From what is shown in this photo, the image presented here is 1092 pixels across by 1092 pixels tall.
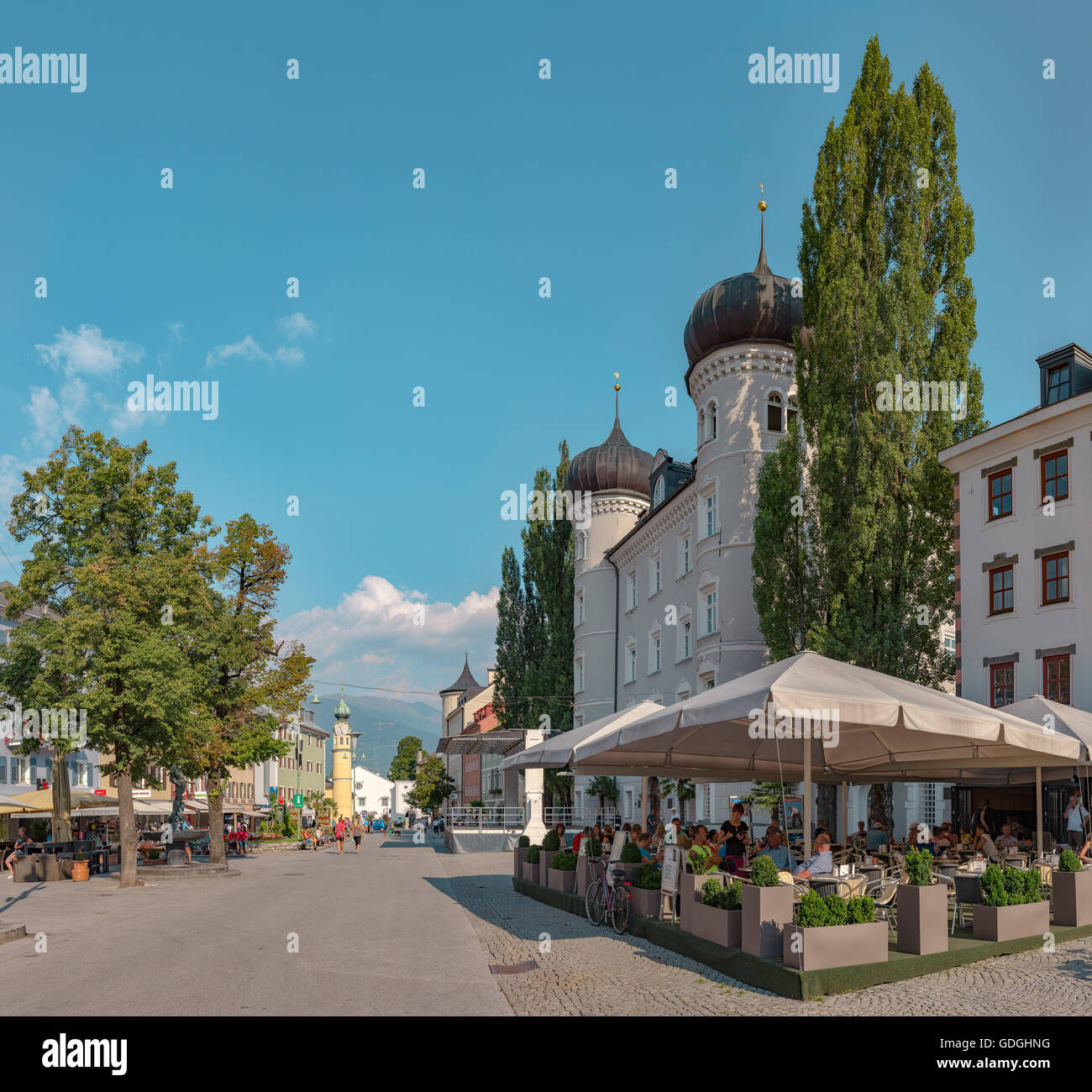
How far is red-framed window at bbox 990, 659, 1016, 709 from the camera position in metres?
26.0

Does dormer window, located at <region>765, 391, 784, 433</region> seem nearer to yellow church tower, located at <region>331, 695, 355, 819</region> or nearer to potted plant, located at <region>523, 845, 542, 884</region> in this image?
potted plant, located at <region>523, 845, 542, 884</region>

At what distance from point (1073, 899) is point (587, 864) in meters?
7.65

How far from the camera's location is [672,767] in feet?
66.8

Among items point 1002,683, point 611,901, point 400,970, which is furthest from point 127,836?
point 1002,683

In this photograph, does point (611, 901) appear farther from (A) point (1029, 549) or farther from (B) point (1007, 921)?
(A) point (1029, 549)

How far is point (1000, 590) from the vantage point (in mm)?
26656

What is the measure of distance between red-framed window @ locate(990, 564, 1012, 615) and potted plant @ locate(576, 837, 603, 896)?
12.9m

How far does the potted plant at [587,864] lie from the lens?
61.3 ft

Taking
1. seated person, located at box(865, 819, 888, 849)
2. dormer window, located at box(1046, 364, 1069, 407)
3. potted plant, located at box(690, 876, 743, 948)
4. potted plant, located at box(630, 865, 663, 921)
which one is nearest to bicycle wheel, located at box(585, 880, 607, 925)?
potted plant, located at box(630, 865, 663, 921)

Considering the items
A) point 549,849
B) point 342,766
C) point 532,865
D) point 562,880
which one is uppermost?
point 549,849

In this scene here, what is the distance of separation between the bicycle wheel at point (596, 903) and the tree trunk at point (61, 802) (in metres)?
24.9
